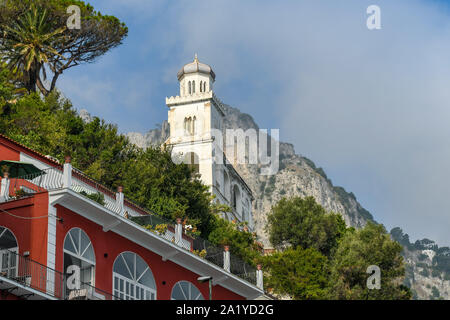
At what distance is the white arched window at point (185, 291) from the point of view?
4153 cm

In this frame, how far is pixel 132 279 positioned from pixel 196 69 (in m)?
67.7

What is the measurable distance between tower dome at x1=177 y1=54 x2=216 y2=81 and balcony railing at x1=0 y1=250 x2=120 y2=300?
71912 millimetres

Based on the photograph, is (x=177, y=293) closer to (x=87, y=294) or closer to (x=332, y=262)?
(x=87, y=294)

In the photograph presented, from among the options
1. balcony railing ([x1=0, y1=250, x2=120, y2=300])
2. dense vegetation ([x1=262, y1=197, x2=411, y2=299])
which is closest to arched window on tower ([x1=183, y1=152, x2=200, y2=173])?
dense vegetation ([x1=262, y1=197, x2=411, y2=299])

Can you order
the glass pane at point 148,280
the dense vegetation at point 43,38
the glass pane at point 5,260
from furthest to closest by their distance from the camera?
the dense vegetation at point 43,38, the glass pane at point 148,280, the glass pane at point 5,260

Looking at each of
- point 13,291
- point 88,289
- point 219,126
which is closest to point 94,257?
point 88,289

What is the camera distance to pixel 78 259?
36188mm

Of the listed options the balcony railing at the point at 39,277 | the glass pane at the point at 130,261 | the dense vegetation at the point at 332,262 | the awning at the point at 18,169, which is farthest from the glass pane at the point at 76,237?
the dense vegetation at the point at 332,262

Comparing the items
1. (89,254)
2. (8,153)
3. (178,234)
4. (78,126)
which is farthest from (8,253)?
(78,126)

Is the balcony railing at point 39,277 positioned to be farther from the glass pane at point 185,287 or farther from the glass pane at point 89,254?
the glass pane at point 185,287

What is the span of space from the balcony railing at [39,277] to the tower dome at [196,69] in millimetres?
71912

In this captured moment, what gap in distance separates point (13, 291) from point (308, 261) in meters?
39.2
